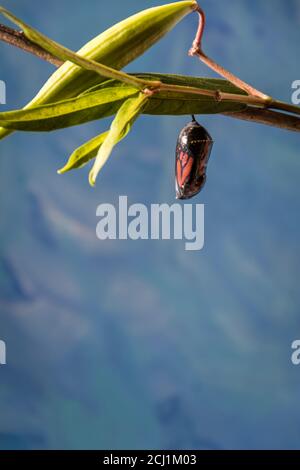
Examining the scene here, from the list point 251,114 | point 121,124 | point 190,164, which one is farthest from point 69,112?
point 190,164

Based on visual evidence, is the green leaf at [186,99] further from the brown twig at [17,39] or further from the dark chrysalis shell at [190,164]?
the dark chrysalis shell at [190,164]

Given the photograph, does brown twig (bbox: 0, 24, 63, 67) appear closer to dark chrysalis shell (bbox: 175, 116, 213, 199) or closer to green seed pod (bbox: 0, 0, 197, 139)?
green seed pod (bbox: 0, 0, 197, 139)

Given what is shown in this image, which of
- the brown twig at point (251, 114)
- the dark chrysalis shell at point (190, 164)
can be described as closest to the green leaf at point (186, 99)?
the brown twig at point (251, 114)

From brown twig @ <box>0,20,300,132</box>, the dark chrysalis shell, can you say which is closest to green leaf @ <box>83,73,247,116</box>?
brown twig @ <box>0,20,300,132</box>

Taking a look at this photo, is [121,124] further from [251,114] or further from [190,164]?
[190,164]
